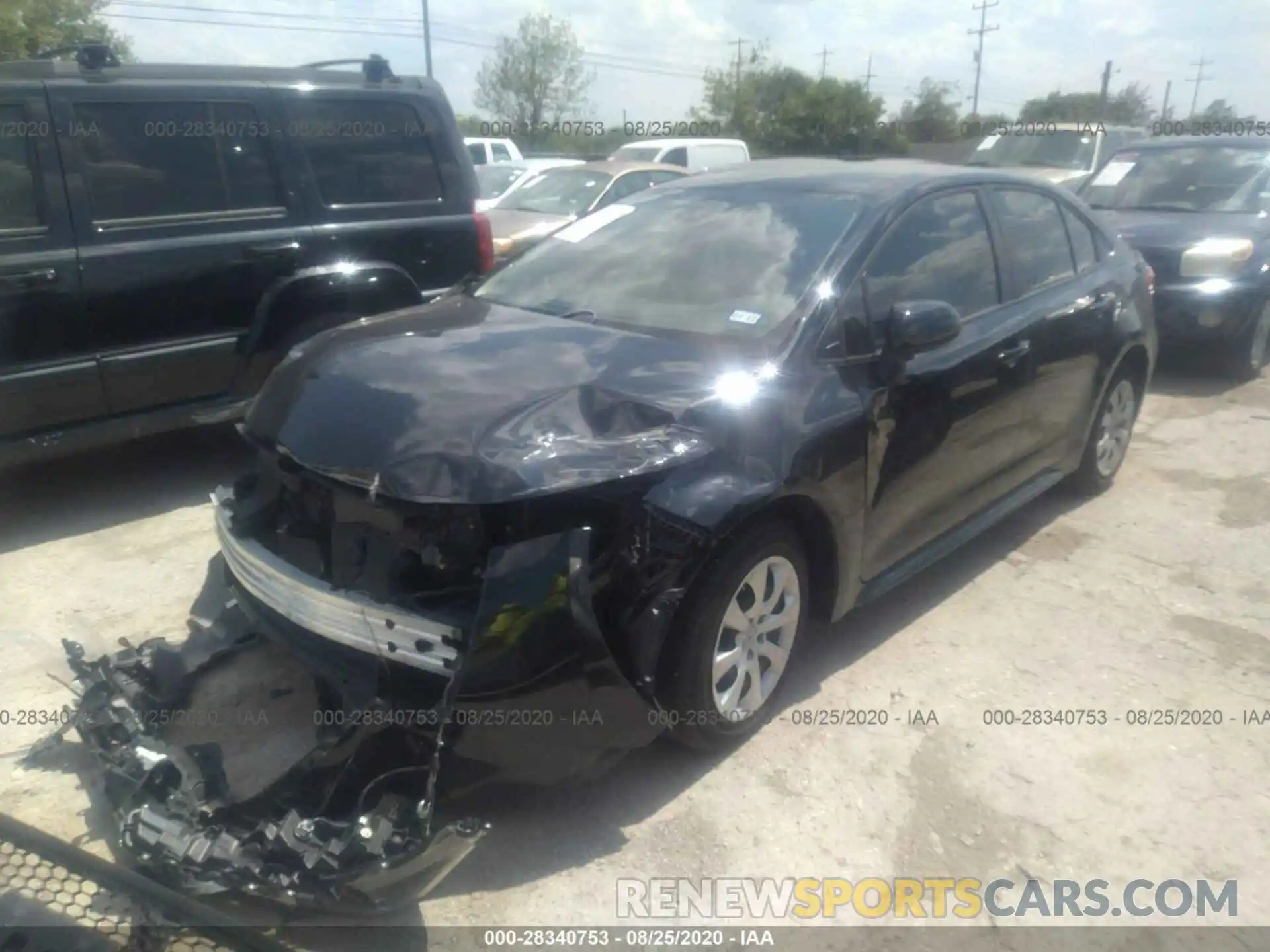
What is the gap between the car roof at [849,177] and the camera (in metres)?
3.76

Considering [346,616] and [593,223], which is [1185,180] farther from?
[346,616]

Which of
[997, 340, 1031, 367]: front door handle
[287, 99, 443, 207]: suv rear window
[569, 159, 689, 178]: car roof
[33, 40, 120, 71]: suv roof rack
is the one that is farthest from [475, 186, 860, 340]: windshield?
[569, 159, 689, 178]: car roof

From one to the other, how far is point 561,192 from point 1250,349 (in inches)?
276

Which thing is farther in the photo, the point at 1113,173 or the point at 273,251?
the point at 1113,173

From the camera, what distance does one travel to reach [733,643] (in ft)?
9.88

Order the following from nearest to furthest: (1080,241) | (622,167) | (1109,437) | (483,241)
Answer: (1080,241) → (1109,437) → (483,241) → (622,167)

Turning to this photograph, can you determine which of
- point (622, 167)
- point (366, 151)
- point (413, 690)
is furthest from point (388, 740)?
point (622, 167)

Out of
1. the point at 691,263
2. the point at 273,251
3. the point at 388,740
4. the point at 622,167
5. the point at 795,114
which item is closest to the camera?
the point at 388,740

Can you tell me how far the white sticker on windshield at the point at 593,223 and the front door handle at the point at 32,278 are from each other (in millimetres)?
2144

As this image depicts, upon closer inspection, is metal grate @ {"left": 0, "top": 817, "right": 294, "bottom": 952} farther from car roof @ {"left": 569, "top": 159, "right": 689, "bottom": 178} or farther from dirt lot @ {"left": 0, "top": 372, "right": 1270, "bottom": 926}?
car roof @ {"left": 569, "top": 159, "right": 689, "bottom": 178}

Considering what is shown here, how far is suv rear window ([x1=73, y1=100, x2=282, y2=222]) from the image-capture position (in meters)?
4.48

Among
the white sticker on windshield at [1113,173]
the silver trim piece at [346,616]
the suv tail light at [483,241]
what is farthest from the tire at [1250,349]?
the silver trim piece at [346,616]

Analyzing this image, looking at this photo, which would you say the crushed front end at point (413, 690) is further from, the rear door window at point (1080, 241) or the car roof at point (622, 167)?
the car roof at point (622, 167)

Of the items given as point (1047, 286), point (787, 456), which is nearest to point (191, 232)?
point (787, 456)
